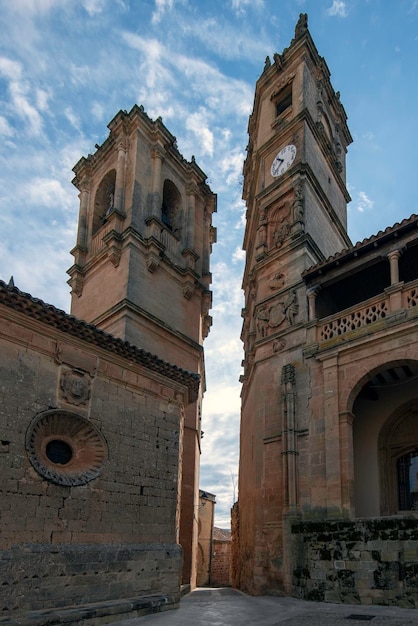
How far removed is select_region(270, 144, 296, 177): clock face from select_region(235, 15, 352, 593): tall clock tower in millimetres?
55

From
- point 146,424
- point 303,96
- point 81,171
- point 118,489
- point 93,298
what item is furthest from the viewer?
point 81,171

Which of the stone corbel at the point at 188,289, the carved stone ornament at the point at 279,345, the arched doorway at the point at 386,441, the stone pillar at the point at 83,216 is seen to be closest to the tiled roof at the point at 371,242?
the carved stone ornament at the point at 279,345

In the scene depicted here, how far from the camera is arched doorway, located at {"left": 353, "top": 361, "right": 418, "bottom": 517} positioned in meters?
13.9

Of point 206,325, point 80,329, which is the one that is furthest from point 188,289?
point 80,329

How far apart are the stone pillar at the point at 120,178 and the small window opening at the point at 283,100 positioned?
6.91 m

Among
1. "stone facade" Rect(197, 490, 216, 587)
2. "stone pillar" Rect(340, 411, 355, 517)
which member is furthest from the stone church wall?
"stone facade" Rect(197, 490, 216, 587)

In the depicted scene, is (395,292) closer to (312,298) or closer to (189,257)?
(312,298)

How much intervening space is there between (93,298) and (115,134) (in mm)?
7406

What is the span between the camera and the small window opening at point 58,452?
9702 mm

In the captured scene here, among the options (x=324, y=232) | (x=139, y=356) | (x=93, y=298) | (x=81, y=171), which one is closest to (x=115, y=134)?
(x=81, y=171)

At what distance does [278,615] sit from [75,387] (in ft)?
19.1

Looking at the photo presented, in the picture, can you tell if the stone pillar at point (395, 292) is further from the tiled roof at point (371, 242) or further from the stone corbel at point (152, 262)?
the stone corbel at point (152, 262)

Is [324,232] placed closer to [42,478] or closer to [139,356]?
[139,356]

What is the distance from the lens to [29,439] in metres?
9.02
